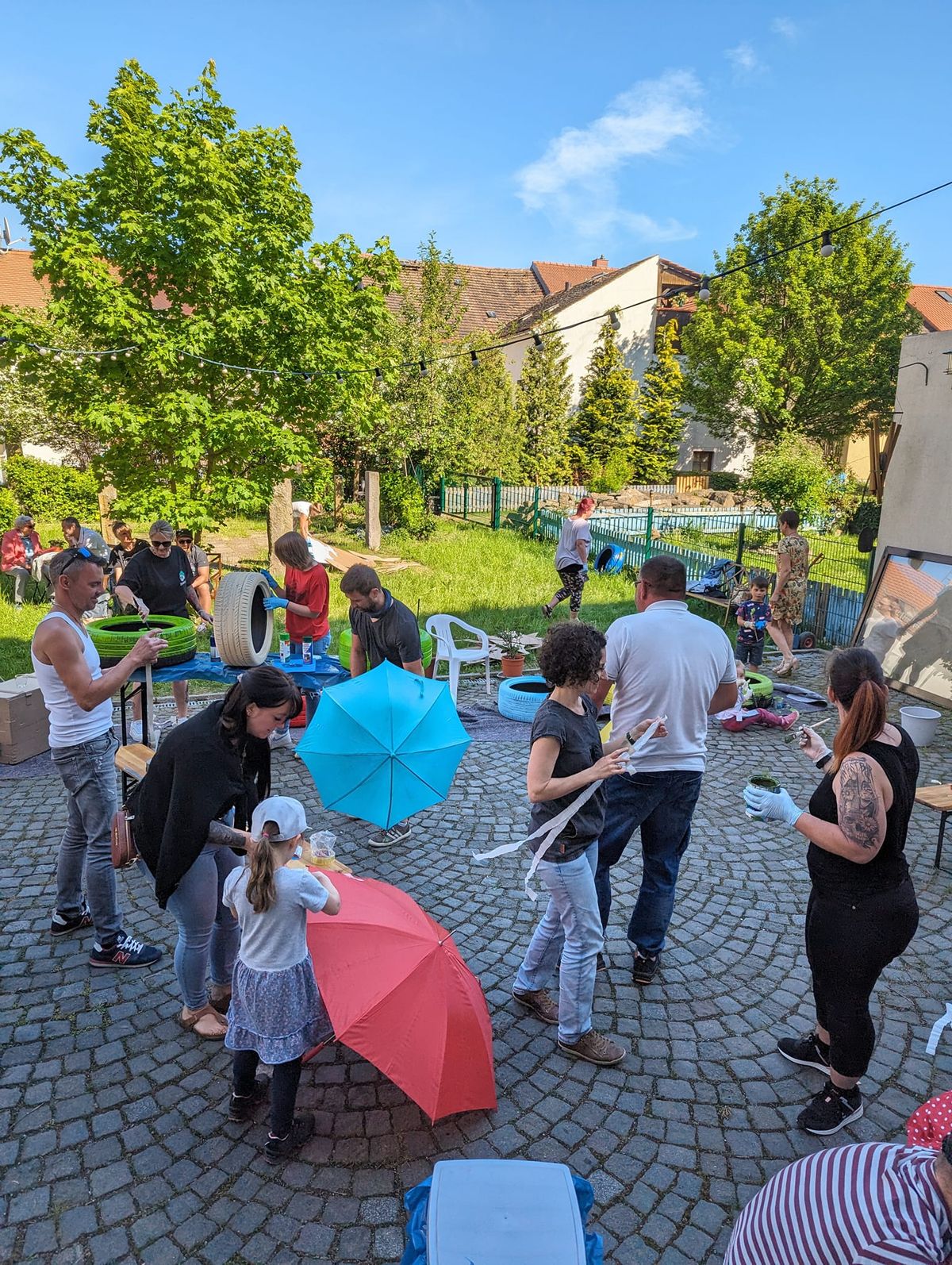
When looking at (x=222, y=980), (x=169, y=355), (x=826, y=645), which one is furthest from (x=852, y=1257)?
(x=169, y=355)

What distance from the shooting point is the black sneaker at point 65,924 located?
423cm

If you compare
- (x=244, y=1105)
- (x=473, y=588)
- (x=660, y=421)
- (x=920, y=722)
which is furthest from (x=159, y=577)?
(x=660, y=421)

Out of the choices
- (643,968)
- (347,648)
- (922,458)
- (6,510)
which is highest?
(922,458)

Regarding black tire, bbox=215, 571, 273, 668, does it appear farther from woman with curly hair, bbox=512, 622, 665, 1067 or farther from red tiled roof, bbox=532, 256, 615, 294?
red tiled roof, bbox=532, 256, 615, 294

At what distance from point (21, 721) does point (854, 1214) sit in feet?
23.1

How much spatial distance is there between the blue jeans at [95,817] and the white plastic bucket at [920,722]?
6839mm

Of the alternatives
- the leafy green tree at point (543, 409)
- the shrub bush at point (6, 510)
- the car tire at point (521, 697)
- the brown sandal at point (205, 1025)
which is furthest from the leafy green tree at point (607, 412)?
the brown sandal at point (205, 1025)

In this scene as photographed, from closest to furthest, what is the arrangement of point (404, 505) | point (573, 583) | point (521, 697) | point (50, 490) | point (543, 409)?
point (521, 697) < point (573, 583) < point (404, 505) < point (50, 490) < point (543, 409)

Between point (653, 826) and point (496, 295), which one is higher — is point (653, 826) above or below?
below

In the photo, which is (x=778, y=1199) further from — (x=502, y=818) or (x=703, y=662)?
(x=502, y=818)

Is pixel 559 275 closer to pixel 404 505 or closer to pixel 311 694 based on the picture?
pixel 404 505

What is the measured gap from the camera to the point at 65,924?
423cm

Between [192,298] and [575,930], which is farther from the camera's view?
[192,298]

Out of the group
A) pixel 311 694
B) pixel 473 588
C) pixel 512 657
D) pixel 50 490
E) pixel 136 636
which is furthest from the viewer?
pixel 50 490
